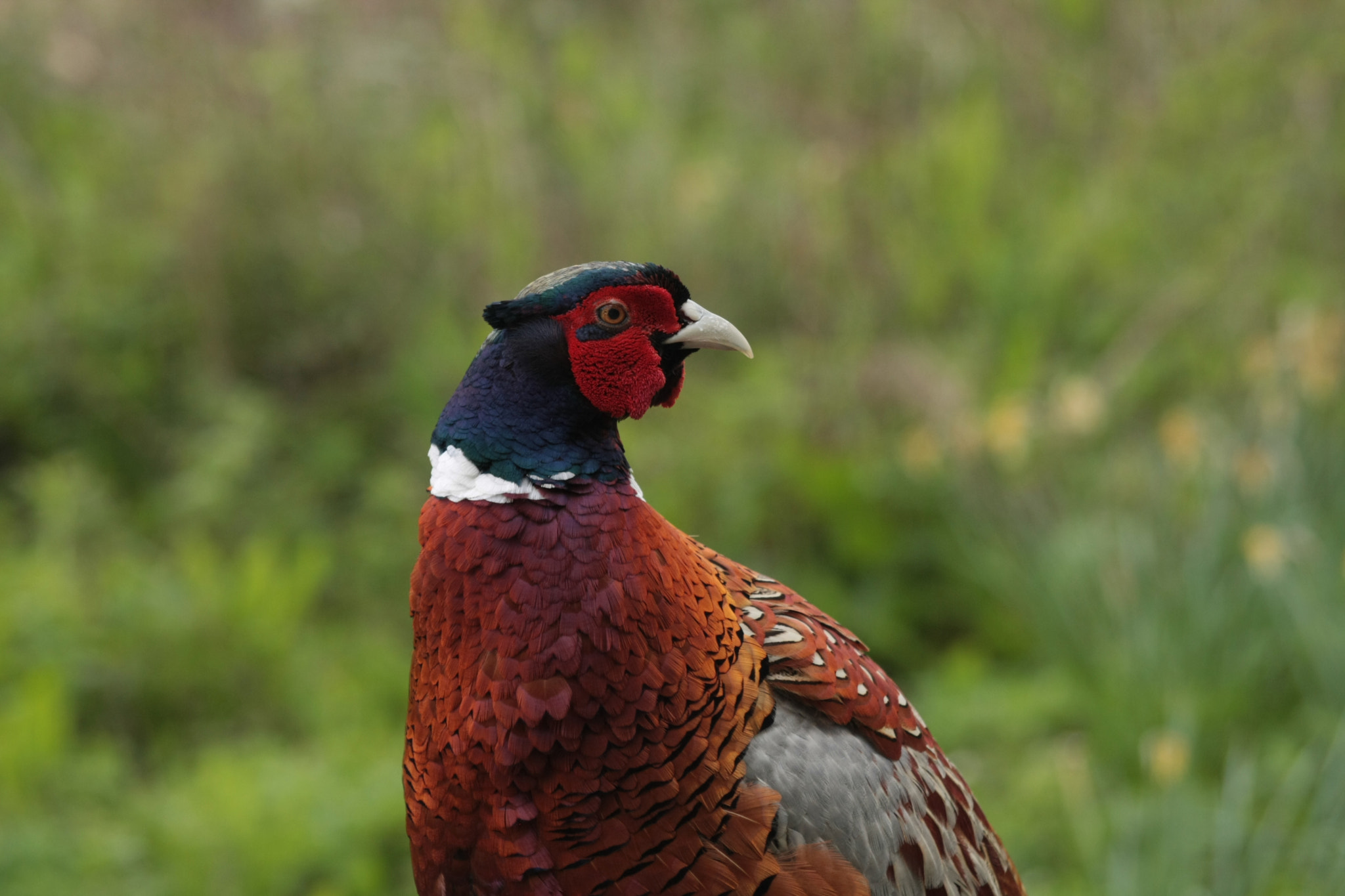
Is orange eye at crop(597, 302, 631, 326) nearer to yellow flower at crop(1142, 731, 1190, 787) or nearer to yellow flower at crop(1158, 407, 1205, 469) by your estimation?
yellow flower at crop(1142, 731, 1190, 787)

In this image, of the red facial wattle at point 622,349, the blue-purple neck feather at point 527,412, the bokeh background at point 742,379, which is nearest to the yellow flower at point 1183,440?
the bokeh background at point 742,379

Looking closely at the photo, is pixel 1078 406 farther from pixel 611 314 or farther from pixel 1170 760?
pixel 611 314

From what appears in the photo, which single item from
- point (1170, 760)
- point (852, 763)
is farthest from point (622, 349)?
point (1170, 760)

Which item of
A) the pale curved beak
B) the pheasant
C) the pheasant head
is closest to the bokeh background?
the pheasant

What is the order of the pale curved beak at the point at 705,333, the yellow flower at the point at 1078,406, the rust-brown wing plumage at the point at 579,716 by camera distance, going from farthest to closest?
the yellow flower at the point at 1078,406
the pale curved beak at the point at 705,333
the rust-brown wing plumage at the point at 579,716

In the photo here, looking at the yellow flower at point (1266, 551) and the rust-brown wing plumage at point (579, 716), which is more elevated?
the rust-brown wing plumage at point (579, 716)

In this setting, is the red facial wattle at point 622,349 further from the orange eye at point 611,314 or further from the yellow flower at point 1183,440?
the yellow flower at point 1183,440

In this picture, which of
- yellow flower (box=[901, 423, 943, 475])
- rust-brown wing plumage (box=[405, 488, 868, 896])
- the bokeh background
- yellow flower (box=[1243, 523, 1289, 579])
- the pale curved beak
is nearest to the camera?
rust-brown wing plumage (box=[405, 488, 868, 896])

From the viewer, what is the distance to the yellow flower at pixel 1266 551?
10.9 feet

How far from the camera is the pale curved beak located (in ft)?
5.74

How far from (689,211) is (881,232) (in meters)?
0.84

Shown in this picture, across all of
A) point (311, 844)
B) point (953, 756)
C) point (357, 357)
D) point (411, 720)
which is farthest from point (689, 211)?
point (411, 720)

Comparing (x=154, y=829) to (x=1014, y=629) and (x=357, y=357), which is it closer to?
A: (x=357, y=357)

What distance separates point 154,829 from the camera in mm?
2988
